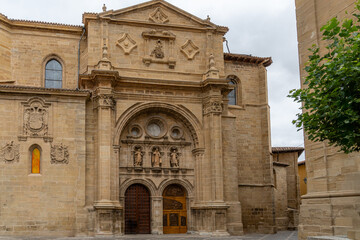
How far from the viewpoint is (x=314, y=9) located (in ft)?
57.0

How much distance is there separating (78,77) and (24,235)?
9.35 meters

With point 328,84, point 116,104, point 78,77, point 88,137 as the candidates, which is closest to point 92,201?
point 88,137

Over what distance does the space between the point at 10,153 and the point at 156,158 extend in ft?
25.5

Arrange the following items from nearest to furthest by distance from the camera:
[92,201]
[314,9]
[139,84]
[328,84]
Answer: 1. [328,84]
2. [314,9]
3. [92,201]
4. [139,84]

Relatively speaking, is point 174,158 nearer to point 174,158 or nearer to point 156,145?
point 174,158

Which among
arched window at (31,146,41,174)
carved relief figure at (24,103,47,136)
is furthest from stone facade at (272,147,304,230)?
carved relief figure at (24,103,47,136)

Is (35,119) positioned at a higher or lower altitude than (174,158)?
higher

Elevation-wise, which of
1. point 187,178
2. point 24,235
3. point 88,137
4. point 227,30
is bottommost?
point 24,235

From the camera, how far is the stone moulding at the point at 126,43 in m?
28.3

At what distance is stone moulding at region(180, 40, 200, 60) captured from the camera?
2930 centimetres

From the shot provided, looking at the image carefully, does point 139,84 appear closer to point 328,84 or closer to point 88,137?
point 88,137

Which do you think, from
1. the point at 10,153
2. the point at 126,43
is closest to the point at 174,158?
the point at 126,43

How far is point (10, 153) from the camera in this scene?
947 inches

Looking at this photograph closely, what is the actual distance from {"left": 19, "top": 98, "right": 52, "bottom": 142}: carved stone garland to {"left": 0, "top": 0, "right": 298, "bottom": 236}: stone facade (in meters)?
0.05
